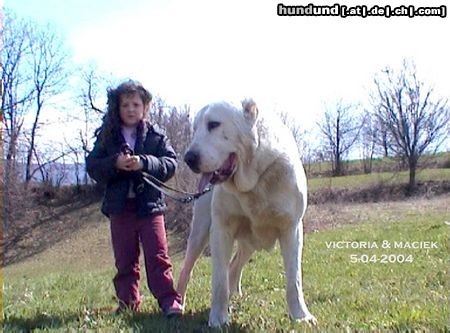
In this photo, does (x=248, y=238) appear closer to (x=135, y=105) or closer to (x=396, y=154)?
(x=135, y=105)

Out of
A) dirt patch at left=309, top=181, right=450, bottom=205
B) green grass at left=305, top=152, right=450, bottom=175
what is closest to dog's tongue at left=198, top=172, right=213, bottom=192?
dirt patch at left=309, top=181, right=450, bottom=205

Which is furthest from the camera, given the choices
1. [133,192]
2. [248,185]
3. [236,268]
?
[236,268]

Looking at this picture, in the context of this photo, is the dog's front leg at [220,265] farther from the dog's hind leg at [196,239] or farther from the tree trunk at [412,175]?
the tree trunk at [412,175]

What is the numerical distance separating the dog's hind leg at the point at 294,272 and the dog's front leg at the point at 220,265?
44 cm

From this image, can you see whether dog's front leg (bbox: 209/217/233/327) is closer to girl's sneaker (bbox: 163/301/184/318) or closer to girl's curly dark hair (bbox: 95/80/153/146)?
girl's sneaker (bbox: 163/301/184/318)

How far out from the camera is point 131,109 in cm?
466

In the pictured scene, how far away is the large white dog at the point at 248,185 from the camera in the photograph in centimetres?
362

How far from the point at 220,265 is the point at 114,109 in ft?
5.68

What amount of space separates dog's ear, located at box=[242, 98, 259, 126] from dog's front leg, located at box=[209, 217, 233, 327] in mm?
871

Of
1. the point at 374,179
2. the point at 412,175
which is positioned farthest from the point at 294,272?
the point at 412,175

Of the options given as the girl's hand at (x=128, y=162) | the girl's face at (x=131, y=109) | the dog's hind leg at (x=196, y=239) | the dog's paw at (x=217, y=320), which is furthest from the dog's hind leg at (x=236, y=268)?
the girl's face at (x=131, y=109)

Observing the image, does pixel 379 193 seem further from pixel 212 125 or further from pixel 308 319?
pixel 212 125

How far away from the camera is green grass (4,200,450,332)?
12.1 feet

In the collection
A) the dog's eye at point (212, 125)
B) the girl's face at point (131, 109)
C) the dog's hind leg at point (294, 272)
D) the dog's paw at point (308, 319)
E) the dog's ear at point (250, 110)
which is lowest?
the dog's paw at point (308, 319)
